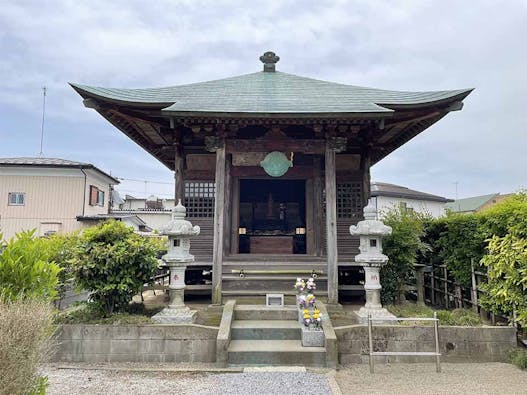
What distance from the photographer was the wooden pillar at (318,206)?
862cm

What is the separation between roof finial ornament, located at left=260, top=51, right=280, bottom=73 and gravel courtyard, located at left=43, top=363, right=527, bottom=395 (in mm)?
8680

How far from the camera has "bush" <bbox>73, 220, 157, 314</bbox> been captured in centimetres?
543

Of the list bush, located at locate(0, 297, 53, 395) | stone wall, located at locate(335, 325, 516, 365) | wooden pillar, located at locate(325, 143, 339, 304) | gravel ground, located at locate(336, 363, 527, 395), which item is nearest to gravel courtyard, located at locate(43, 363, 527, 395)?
gravel ground, located at locate(336, 363, 527, 395)

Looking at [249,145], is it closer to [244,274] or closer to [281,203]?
[244,274]

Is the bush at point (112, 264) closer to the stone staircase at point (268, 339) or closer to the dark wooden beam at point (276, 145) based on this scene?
the stone staircase at point (268, 339)

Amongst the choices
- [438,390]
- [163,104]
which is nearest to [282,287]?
[438,390]

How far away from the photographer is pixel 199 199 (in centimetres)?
880

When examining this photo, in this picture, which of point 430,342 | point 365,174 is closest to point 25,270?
point 430,342

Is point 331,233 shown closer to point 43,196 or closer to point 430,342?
point 430,342

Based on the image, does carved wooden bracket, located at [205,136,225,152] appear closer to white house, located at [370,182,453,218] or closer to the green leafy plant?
the green leafy plant

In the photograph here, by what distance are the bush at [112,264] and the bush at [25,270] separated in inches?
71.3

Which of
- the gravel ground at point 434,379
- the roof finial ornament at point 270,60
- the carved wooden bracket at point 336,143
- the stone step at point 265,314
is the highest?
the roof finial ornament at point 270,60

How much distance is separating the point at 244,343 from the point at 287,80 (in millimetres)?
7094

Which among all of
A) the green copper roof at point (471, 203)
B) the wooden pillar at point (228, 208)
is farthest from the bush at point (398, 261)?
the green copper roof at point (471, 203)
